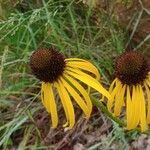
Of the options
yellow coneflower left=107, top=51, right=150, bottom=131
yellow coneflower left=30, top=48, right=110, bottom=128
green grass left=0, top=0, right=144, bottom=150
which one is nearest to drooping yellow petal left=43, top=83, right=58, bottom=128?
yellow coneflower left=30, top=48, right=110, bottom=128

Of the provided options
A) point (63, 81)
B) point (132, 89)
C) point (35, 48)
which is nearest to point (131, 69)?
point (132, 89)

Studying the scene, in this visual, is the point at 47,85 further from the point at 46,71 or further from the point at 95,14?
the point at 95,14

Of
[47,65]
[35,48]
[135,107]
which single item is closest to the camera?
[135,107]

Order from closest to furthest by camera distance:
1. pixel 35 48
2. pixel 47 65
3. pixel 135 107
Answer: pixel 135 107, pixel 47 65, pixel 35 48

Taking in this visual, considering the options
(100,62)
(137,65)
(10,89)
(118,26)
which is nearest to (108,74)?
(100,62)

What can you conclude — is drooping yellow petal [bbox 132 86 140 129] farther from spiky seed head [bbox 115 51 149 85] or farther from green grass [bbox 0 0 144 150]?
green grass [bbox 0 0 144 150]

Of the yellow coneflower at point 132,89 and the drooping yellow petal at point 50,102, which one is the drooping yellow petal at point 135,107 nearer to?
the yellow coneflower at point 132,89

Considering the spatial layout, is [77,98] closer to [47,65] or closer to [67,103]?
[67,103]
